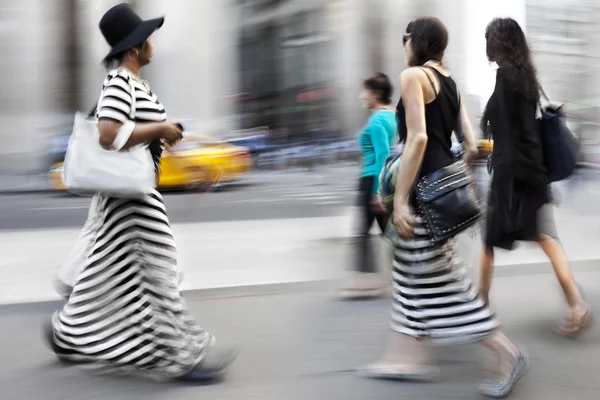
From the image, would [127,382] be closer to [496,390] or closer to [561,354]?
[496,390]

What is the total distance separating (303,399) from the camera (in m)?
3.84

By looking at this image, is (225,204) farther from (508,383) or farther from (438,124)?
(508,383)

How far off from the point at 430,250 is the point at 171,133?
50.5 inches

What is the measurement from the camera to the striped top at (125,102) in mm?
3703

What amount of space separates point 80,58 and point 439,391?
81.9 feet

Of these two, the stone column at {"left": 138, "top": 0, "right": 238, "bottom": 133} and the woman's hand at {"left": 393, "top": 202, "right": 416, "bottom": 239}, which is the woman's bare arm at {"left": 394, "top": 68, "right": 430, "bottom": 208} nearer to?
the woman's hand at {"left": 393, "top": 202, "right": 416, "bottom": 239}

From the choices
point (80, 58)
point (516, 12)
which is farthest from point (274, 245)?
point (516, 12)

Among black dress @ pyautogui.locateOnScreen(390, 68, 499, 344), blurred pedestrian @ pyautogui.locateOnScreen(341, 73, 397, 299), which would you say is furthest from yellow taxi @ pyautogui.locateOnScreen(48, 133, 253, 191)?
black dress @ pyautogui.locateOnScreen(390, 68, 499, 344)

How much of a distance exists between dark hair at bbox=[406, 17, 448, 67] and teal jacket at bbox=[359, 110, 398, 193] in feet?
5.60

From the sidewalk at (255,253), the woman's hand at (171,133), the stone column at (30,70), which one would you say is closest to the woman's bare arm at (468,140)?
the woman's hand at (171,133)

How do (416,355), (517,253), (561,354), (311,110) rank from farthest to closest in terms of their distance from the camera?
(311,110) < (517,253) < (561,354) < (416,355)

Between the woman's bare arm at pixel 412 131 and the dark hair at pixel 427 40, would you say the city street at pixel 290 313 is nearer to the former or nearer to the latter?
the woman's bare arm at pixel 412 131

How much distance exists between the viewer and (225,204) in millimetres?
13547

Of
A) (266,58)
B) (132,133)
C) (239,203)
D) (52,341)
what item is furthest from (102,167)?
(266,58)
